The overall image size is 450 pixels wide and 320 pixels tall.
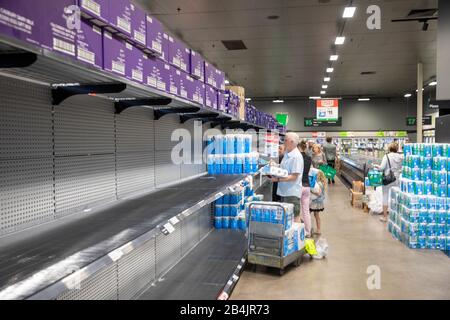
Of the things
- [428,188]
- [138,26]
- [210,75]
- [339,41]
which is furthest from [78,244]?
[339,41]

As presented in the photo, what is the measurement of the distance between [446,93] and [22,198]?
5.69m

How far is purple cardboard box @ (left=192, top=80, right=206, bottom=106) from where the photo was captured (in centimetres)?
362

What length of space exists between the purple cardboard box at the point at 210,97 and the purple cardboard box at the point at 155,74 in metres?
1.21

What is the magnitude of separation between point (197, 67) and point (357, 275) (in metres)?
3.13

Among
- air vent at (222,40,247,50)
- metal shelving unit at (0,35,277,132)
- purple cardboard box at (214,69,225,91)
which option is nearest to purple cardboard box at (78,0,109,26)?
metal shelving unit at (0,35,277,132)

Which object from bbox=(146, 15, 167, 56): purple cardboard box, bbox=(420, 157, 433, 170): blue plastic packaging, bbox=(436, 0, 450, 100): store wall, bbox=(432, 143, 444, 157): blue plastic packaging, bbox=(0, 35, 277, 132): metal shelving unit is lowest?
bbox=(420, 157, 433, 170): blue plastic packaging

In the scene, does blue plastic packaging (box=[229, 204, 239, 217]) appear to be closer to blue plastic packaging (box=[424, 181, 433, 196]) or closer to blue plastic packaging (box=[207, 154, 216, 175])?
blue plastic packaging (box=[207, 154, 216, 175])

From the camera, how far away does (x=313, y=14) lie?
7770mm

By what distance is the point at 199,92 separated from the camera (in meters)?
3.75

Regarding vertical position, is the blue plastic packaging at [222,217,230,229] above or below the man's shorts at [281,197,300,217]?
below

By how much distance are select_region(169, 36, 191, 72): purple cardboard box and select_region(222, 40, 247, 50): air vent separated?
667cm

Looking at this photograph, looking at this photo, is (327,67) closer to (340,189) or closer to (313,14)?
(340,189)

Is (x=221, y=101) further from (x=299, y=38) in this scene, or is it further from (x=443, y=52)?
(x=299, y=38)

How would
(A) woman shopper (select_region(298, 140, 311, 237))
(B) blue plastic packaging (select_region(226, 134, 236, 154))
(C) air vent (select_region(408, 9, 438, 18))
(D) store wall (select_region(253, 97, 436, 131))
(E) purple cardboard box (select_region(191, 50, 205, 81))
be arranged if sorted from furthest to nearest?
1. (D) store wall (select_region(253, 97, 436, 131))
2. (C) air vent (select_region(408, 9, 438, 18))
3. (A) woman shopper (select_region(298, 140, 311, 237))
4. (B) blue plastic packaging (select_region(226, 134, 236, 154))
5. (E) purple cardboard box (select_region(191, 50, 205, 81))
